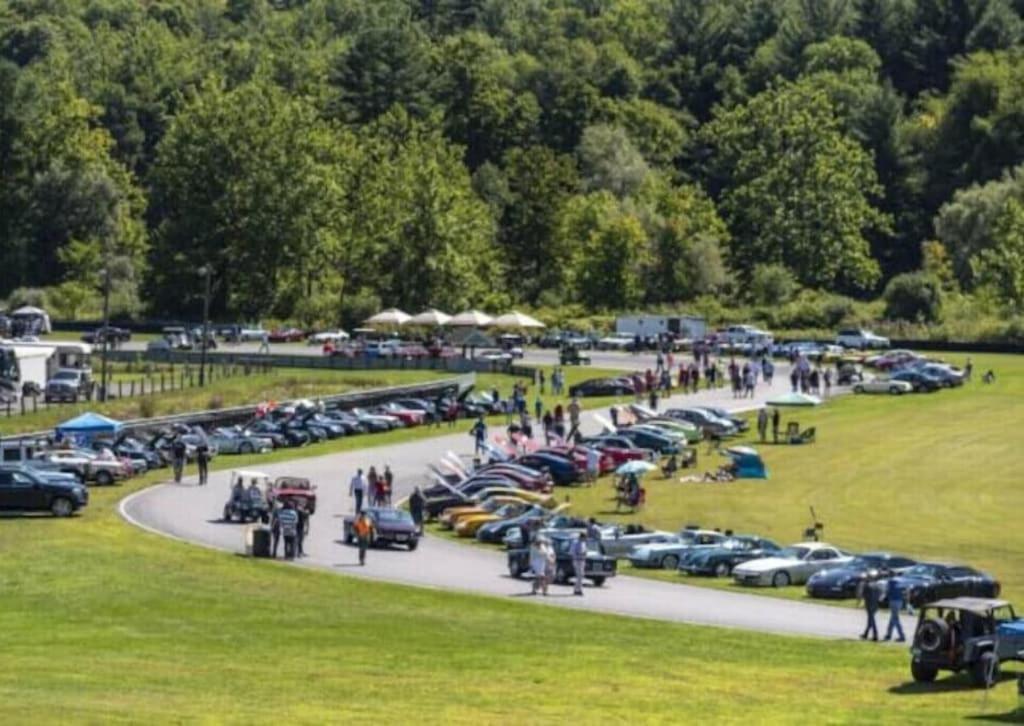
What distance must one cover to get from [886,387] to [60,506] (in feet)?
181

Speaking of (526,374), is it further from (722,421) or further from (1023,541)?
(1023,541)

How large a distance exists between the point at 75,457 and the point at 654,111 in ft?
420

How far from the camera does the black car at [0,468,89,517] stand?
59375 millimetres

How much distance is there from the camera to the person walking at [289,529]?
52.9 metres

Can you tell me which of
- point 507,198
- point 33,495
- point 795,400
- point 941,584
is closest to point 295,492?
point 33,495

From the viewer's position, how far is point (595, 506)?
68.9 metres

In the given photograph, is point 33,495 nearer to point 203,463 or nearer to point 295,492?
point 295,492

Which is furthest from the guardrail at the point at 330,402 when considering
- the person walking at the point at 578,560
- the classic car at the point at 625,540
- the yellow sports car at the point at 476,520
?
the person walking at the point at 578,560

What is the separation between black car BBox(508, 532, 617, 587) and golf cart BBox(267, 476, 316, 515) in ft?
30.4

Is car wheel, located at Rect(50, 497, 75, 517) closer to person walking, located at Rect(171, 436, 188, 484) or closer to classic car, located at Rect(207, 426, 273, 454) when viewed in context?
person walking, located at Rect(171, 436, 188, 484)

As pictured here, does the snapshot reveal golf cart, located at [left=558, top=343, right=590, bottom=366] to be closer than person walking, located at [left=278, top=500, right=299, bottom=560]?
No

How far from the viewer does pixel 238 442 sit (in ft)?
265

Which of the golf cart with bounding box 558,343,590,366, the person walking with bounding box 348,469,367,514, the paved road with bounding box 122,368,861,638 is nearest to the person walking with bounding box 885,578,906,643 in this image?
the paved road with bounding box 122,368,861,638

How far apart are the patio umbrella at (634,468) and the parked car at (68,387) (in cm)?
2746
